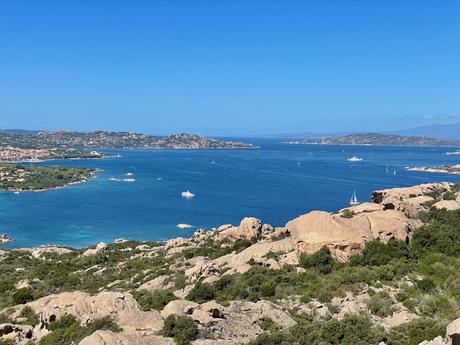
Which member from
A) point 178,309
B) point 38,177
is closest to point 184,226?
point 178,309

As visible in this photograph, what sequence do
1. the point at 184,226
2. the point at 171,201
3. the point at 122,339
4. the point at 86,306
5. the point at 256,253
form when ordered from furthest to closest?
1. the point at 171,201
2. the point at 184,226
3. the point at 256,253
4. the point at 86,306
5. the point at 122,339

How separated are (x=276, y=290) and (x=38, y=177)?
125780 millimetres

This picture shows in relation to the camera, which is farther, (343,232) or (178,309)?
(343,232)

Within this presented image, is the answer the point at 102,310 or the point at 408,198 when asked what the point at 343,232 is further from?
the point at 408,198

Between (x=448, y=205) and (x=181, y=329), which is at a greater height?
(x=448, y=205)

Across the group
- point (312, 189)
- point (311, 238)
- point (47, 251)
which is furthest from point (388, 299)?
point (312, 189)

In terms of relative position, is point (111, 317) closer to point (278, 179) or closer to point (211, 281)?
point (211, 281)

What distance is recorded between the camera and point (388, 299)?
19.9m

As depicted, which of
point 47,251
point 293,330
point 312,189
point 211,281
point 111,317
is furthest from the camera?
point 312,189

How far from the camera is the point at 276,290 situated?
2203 cm

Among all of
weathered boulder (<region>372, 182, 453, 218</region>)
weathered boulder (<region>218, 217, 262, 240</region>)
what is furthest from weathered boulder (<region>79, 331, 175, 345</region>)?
weathered boulder (<region>372, 182, 453, 218</region>)

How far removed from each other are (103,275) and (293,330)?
21.4m

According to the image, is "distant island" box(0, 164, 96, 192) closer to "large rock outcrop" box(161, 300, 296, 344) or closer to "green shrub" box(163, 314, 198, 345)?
"large rock outcrop" box(161, 300, 296, 344)

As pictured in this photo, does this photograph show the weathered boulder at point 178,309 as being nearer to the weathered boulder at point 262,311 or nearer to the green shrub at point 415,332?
the weathered boulder at point 262,311
